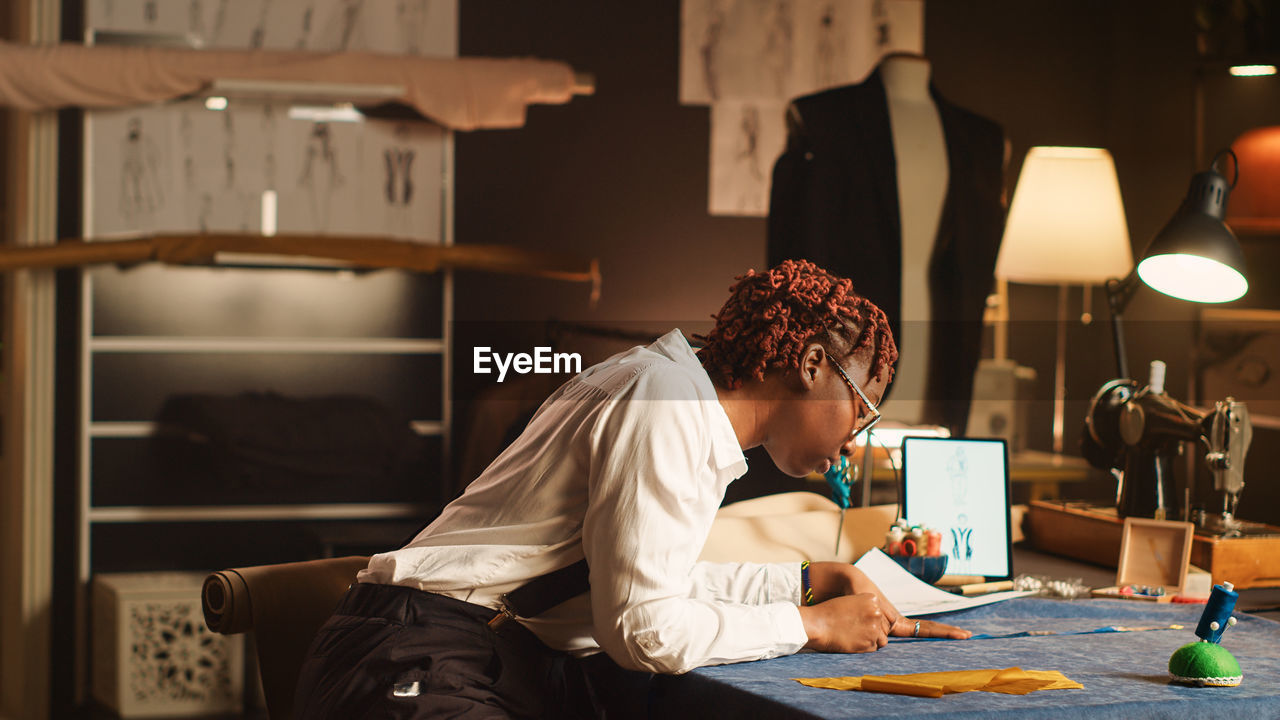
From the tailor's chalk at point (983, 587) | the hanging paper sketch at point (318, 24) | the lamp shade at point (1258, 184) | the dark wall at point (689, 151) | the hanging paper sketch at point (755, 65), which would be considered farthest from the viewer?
the hanging paper sketch at point (755, 65)

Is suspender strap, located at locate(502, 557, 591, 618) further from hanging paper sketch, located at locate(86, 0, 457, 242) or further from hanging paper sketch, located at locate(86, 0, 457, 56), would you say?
hanging paper sketch, located at locate(86, 0, 457, 56)

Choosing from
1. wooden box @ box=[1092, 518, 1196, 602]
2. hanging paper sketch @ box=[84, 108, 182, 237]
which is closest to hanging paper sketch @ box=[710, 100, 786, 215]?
hanging paper sketch @ box=[84, 108, 182, 237]

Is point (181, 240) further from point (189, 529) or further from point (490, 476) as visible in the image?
point (490, 476)

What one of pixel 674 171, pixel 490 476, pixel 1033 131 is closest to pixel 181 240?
pixel 674 171

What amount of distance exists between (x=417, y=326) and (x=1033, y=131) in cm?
239

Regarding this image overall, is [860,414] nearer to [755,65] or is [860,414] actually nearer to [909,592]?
[909,592]

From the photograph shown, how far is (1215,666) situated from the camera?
1.23m

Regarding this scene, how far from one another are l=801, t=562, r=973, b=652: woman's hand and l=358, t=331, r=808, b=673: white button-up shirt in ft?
0.18

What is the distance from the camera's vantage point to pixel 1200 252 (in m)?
1.91

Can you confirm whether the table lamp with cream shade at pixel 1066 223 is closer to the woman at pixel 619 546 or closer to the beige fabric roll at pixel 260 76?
the beige fabric roll at pixel 260 76

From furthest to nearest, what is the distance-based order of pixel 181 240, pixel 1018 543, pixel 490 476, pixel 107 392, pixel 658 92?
pixel 658 92 < pixel 107 392 < pixel 181 240 < pixel 1018 543 < pixel 490 476

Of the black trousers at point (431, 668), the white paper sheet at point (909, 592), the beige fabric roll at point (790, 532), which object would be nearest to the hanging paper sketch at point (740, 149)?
the beige fabric roll at point (790, 532)

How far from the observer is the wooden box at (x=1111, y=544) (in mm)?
1871

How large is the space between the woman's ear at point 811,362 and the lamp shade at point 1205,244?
0.89 metres
